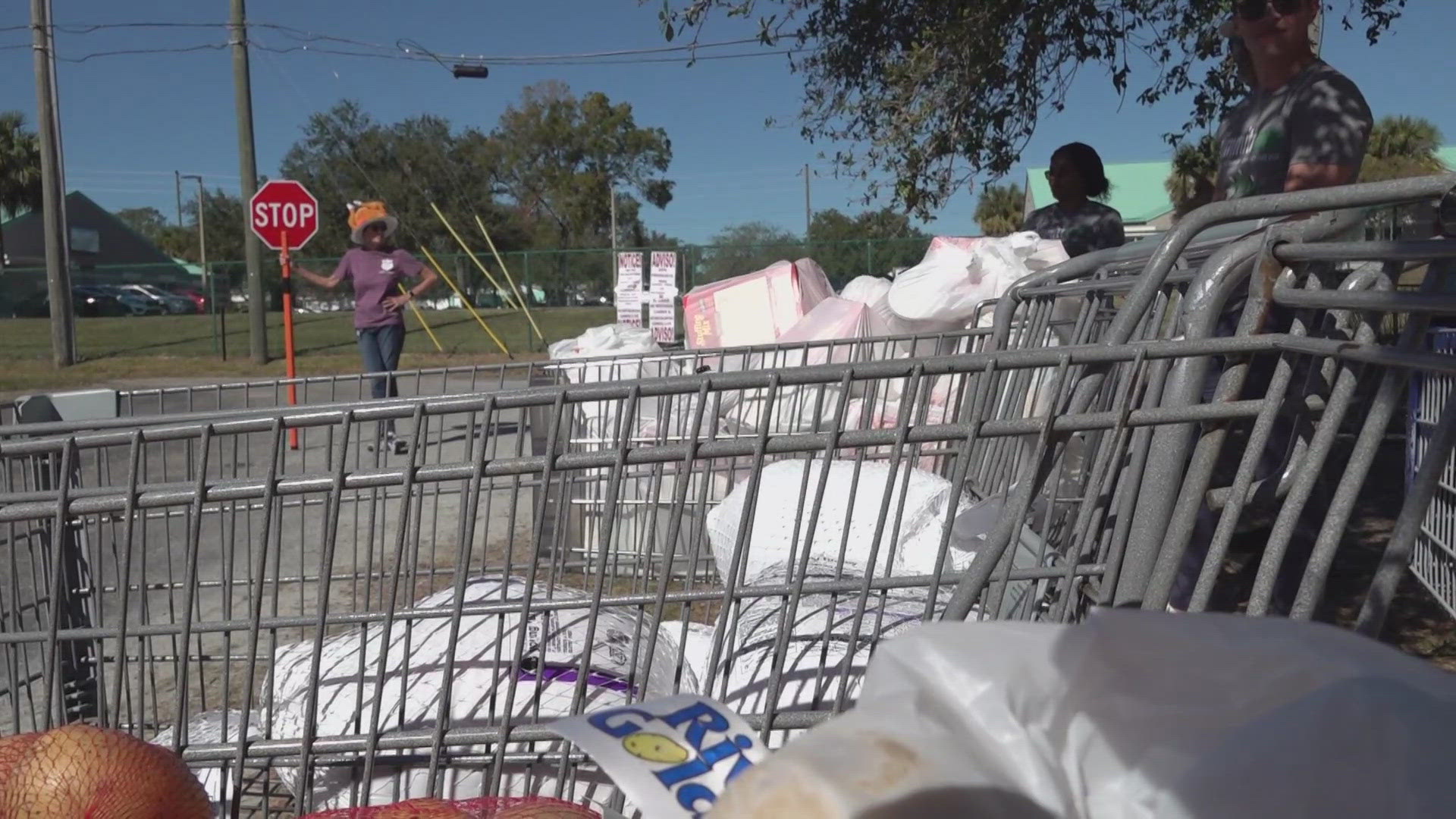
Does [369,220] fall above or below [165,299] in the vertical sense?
above

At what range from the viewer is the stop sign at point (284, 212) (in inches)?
482

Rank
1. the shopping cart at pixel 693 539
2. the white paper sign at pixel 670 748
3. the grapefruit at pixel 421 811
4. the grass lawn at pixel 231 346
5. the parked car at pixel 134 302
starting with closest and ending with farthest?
the white paper sign at pixel 670 748
the grapefruit at pixel 421 811
the shopping cart at pixel 693 539
the grass lawn at pixel 231 346
the parked car at pixel 134 302

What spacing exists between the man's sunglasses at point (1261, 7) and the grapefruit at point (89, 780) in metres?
3.32

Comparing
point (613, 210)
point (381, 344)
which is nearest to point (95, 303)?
point (613, 210)

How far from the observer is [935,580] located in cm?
186

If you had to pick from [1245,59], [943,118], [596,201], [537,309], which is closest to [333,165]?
[596,201]

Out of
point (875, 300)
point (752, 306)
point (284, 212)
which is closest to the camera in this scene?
point (875, 300)

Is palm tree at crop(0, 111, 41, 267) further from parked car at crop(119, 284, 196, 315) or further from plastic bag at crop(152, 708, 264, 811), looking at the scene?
plastic bag at crop(152, 708, 264, 811)

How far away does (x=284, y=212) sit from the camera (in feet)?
40.1

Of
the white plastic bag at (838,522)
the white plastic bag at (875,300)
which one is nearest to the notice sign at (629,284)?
the white plastic bag at (875,300)

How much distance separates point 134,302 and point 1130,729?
4521 centimetres

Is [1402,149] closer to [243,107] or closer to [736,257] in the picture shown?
[736,257]

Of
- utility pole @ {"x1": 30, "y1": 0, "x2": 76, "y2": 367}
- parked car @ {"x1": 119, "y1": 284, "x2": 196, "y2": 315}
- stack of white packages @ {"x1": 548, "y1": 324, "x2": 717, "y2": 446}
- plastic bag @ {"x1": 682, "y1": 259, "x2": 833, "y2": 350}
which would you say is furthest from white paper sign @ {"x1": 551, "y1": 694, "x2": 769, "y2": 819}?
parked car @ {"x1": 119, "y1": 284, "x2": 196, "y2": 315}

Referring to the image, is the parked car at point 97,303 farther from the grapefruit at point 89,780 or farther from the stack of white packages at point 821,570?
the grapefruit at point 89,780
